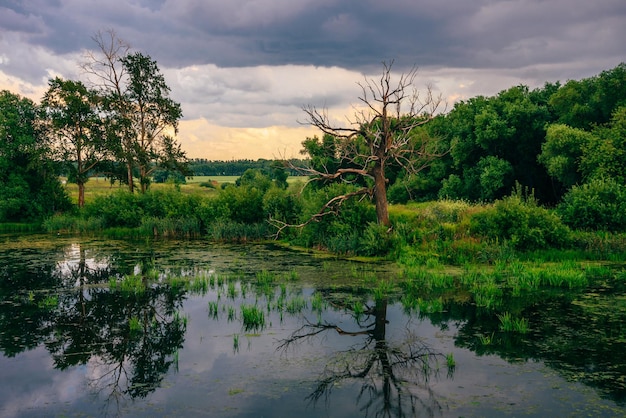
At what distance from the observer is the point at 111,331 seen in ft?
44.2

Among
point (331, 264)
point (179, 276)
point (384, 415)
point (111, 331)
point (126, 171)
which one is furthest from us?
point (126, 171)

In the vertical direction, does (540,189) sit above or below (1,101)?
below

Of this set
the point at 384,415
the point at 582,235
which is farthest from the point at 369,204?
the point at 384,415

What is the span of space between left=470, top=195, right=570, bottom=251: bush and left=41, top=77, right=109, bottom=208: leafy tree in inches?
1298

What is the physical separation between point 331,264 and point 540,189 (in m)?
27.4

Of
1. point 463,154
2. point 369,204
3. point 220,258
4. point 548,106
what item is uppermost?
point 548,106

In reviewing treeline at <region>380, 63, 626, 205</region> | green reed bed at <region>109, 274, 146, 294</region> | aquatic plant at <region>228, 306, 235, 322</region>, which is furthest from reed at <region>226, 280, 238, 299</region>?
treeline at <region>380, 63, 626, 205</region>

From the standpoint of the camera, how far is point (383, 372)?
35.1ft

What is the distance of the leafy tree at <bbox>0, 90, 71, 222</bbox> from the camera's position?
4197 cm

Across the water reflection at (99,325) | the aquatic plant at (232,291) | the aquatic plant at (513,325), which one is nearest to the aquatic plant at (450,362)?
the aquatic plant at (513,325)

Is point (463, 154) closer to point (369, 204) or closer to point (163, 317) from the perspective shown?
point (369, 204)

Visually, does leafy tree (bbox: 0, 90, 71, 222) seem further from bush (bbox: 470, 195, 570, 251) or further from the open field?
bush (bbox: 470, 195, 570, 251)

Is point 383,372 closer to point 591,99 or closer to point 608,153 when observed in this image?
point 608,153

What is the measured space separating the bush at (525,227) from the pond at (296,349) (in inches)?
123
